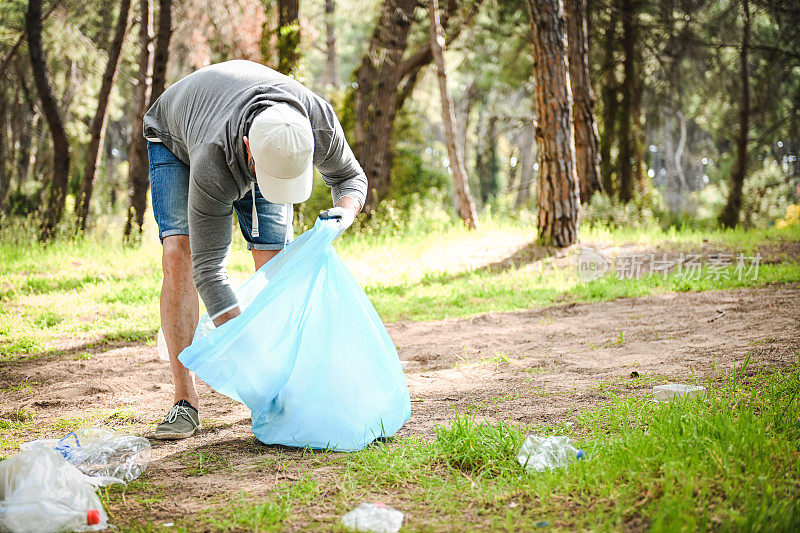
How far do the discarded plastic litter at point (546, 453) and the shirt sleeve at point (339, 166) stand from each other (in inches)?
48.8

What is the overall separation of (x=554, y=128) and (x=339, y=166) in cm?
577

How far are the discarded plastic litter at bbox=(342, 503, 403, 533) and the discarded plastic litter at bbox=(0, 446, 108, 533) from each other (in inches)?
29.1

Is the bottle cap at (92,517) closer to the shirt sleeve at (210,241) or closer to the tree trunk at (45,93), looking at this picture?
the shirt sleeve at (210,241)

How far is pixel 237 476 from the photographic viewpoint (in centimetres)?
234

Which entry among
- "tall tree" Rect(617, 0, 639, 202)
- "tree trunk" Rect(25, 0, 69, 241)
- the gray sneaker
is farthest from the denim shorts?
"tall tree" Rect(617, 0, 639, 202)

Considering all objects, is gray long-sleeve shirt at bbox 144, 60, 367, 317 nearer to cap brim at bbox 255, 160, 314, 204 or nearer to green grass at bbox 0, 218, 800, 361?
cap brim at bbox 255, 160, 314, 204

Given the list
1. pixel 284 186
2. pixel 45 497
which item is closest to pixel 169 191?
pixel 284 186

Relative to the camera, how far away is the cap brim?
92.3 inches

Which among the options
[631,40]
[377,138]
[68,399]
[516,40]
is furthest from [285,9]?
[68,399]

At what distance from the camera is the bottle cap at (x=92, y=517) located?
1926mm

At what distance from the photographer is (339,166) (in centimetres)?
279

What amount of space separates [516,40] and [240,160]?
517 inches

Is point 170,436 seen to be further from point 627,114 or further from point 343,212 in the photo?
point 627,114

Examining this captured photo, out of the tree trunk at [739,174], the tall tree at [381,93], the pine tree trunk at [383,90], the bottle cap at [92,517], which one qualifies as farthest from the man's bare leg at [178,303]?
the tree trunk at [739,174]
